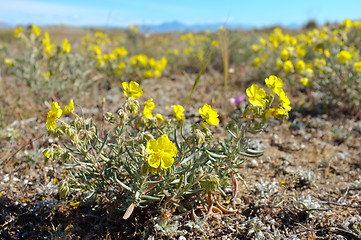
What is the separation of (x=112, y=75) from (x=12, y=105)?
1.67m

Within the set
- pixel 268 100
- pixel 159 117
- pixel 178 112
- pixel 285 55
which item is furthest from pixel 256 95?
pixel 285 55

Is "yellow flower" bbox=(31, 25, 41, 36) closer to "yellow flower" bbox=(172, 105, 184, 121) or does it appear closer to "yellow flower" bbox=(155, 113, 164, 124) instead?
"yellow flower" bbox=(155, 113, 164, 124)

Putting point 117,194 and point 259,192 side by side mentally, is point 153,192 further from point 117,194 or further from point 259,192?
point 259,192

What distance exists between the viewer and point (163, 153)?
4.99ft

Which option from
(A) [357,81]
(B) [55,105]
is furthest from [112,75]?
(A) [357,81]

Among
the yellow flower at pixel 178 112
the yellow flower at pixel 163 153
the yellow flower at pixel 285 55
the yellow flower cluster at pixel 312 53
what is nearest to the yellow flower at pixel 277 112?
the yellow flower at pixel 178 112

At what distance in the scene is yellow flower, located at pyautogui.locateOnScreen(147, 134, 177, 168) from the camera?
1517 mm

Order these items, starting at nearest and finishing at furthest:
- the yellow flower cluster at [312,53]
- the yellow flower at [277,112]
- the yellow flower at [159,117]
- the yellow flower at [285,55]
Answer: the yellow flower at [277,112] < the yellow flower at [159,117] < the yellow flower cluster at [312,53] < the yellow flower at [285,55]

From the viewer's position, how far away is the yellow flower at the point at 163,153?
1.52 m

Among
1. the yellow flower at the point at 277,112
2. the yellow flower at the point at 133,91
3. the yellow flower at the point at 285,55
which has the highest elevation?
the yellow flower at the point at 285,55

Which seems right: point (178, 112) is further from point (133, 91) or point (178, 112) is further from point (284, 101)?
point (284, 101)

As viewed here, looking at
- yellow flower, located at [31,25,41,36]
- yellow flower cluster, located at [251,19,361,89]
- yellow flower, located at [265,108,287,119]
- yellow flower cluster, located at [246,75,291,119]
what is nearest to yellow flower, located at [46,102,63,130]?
yellow flower cluster, located at [246,75,291,119]

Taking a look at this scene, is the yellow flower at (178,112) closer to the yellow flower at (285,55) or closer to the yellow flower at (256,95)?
the yellow flower at (256,95)

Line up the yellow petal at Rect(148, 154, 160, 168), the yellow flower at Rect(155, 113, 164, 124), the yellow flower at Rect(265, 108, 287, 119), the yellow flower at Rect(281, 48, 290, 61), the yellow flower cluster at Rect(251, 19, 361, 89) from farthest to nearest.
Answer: the yellow flower at Rect(281, 48, 290, 61) < the yellow flower cluster at Rect(251, 19, 361, 89) < the yellow flower at Rect(155, 113, 164, 124) < the yellow flower at Rect(265, 108, 287, 119) < the yellow petal at Rect(148, 154, 160, 168)
